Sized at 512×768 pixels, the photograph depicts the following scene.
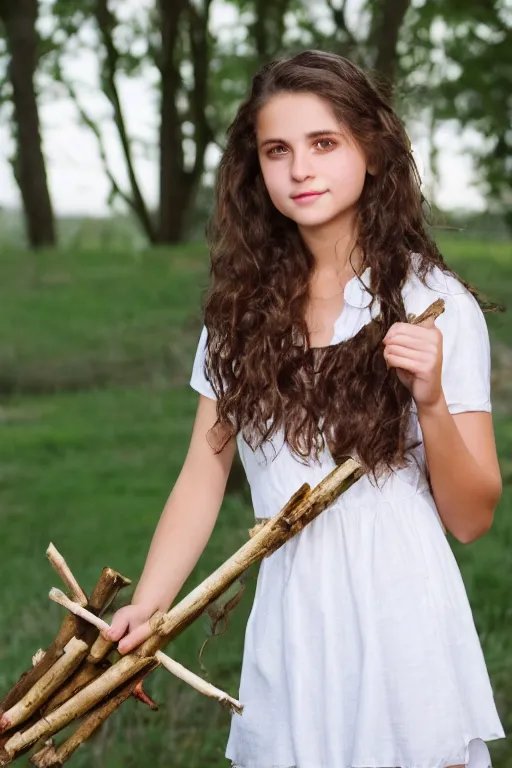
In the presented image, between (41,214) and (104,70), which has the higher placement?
(104,70)

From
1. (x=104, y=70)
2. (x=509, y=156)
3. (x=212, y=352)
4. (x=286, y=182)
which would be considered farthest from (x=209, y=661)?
(x=104, y=70)

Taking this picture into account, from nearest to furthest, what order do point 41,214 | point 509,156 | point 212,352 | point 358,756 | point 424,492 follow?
1. point 358,756
2. point 424,492
3. point 212,352
4. point 41,214
5. point 509,156

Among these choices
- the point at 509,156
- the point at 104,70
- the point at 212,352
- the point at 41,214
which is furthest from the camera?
the point at 104,70

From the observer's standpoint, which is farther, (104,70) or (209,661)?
(104,70)

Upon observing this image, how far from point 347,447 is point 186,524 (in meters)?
0.36

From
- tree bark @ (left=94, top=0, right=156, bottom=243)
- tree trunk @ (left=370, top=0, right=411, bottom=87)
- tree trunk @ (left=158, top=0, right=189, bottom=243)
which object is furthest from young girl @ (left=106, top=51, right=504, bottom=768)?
tree bark @ (left=94, top=0, right=156, bottom=243)

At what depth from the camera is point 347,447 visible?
2.40m

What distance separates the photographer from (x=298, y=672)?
2.33 m

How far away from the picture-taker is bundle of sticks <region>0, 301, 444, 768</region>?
219cm

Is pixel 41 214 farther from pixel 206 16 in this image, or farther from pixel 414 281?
pixel 414 281

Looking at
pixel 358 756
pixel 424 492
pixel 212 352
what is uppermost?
pixel 212 352

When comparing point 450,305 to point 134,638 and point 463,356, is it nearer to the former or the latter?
point 463,356

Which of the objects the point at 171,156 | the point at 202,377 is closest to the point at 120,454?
the point at 202,377

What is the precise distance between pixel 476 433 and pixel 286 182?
0.58m
